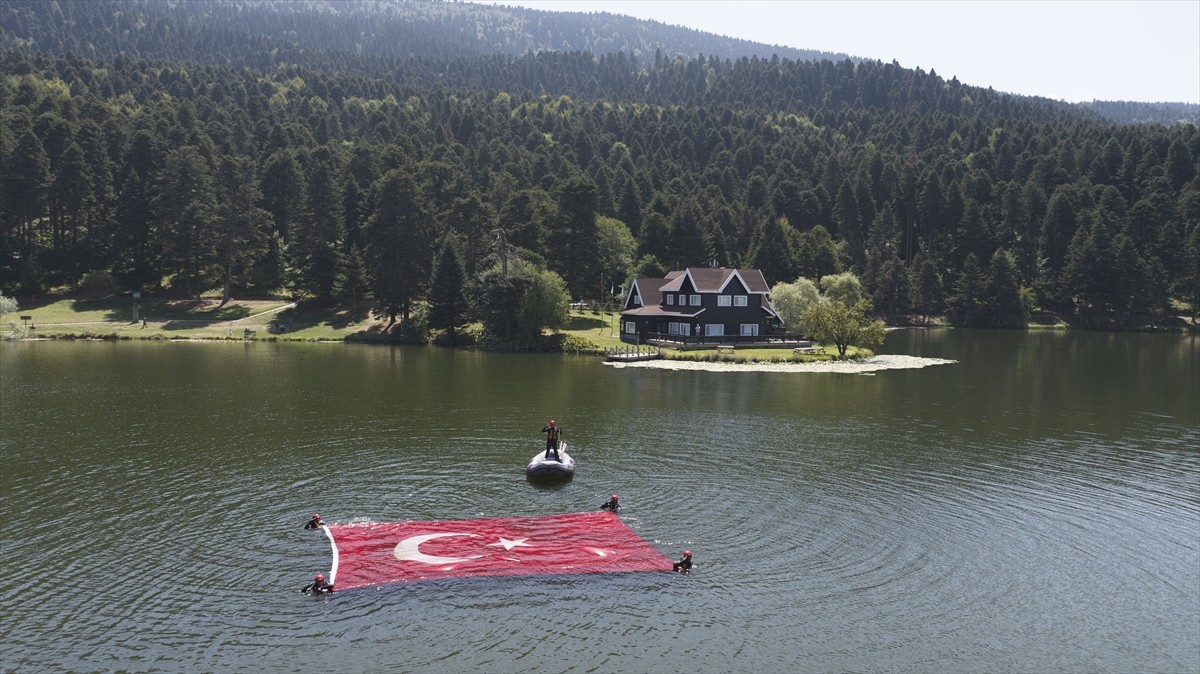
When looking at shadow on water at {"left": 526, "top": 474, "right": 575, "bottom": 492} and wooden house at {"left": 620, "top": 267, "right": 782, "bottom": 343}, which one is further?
wooden house at {"left": 620, "top": 267, "right": 782, "bottom": 343}

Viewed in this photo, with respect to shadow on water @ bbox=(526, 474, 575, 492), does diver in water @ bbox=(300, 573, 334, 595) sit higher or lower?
lower

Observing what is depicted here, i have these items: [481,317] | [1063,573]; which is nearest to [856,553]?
[1063,573]

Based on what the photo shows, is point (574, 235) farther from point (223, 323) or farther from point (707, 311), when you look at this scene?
point (223, 323)

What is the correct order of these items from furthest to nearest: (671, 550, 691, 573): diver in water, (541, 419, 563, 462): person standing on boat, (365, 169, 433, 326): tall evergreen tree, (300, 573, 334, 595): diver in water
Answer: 1. (365, 169, 433, 326): tall evergreen tree
2. (541, 419, 563, 462): person standing on boat
3. (671, 550, 691, 573): diver in water
4. (300, 573, 334, 595): diver in water

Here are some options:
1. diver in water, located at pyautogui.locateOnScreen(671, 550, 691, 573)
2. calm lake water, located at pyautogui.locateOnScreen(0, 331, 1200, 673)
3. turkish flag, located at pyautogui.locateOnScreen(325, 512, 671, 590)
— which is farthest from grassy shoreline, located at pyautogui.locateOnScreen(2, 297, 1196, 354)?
diver in water, located at pyautogui.locateOnScreen(671, 550, 691, 573)

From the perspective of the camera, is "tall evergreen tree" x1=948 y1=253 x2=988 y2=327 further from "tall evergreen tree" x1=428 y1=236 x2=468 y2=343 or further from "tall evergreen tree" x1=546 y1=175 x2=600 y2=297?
"tall evergreen tree" x1=428 y1=236 x2=468 y2=343

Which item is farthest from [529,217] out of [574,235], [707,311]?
[707,311]

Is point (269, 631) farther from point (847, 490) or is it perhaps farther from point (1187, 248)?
point (1187, 248)

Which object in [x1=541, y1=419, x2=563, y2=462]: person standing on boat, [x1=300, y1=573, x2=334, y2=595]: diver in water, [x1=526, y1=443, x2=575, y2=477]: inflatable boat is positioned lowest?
[x1=300, y1=573, x2=334, y2=595]: diver in water

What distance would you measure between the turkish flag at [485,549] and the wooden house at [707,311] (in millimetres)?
66830

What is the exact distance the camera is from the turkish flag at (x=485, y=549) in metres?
25.9

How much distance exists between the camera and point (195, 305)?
11262 centimetres

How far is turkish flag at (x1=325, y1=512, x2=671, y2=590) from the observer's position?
25938 mm

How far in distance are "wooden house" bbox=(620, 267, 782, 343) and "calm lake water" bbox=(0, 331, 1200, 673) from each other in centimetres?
3307
